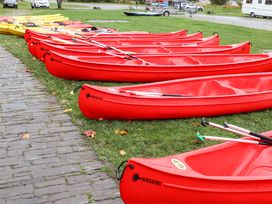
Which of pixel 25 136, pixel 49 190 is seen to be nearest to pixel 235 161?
pixel 49 190

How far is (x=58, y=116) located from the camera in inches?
249

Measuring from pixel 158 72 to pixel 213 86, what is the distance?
59.0 inches

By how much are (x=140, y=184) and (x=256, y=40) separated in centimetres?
1301

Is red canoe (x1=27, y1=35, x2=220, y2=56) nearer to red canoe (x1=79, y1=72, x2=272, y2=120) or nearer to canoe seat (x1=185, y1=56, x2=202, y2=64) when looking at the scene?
canoe seat (x1=185, y1=56, x2=202, y2=64)

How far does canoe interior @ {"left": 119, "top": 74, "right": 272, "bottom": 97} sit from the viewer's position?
653 cm

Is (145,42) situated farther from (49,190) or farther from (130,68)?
(49,190)

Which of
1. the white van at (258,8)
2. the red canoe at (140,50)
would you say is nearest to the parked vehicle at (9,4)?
the white van at (258,8)

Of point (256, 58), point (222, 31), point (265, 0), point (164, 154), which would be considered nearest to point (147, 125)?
point (164, 154)

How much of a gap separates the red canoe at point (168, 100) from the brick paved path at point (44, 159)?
1.85ft

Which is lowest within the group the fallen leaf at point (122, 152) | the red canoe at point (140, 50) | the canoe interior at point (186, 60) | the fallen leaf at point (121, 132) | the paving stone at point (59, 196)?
the paving stone at point (59, 196)

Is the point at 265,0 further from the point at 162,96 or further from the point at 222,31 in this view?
the point at 162,96

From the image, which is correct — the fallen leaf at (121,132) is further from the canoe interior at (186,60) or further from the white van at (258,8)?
the white van at (258,8)

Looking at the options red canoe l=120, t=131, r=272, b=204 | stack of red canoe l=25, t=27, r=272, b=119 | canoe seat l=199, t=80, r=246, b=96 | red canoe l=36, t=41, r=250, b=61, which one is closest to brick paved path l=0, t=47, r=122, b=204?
red canoe l=120, t=131, r=272, b=204

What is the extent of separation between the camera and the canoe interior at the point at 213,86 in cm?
653
